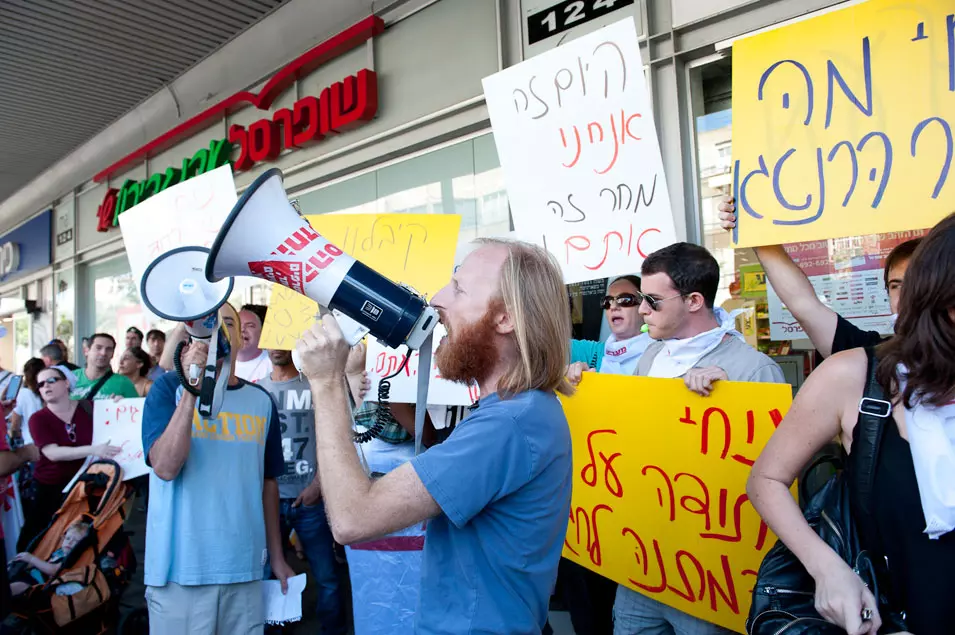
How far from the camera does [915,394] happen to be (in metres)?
1.13

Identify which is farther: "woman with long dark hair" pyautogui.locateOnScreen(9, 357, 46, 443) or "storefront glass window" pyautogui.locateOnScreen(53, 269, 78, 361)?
"storefront glass window" pyautogui.locateOnScreen(53, 269, 78, 361)

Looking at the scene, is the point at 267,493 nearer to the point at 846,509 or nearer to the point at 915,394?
the point at 846,509

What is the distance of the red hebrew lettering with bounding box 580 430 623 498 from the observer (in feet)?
6.72

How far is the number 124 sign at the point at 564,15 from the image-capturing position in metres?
3.83

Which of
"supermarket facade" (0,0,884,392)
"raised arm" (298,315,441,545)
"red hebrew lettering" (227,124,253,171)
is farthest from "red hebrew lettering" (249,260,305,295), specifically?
"red hebrew lettering" (227,124,253,171)

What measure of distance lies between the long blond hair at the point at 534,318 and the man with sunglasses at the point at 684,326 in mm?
882

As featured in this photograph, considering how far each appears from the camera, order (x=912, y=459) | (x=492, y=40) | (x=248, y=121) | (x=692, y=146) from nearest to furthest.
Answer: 1. (x=912, y=459)
2. (x=692, y=146)
3. (x=492, y=40)
4. (x=248, y=121)

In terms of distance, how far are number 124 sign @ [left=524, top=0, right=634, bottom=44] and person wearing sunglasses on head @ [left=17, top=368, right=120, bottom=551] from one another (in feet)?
11.6

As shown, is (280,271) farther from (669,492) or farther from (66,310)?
(66,310)

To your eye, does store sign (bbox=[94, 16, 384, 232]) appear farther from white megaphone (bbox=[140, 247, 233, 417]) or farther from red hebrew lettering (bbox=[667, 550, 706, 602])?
red hebrew lettering (bbox=[667, 550, 706, 602])

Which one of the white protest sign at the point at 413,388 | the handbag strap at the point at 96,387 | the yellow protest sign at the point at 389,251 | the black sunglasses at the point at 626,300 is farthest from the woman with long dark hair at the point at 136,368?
the black sunglasses at the point at 626,300

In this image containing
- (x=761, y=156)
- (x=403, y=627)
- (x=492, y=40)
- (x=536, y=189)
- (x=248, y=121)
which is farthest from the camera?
(x=248, y=121)

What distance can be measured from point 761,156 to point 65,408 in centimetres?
398

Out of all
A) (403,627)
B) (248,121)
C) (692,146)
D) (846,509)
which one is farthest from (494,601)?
(248,121)
